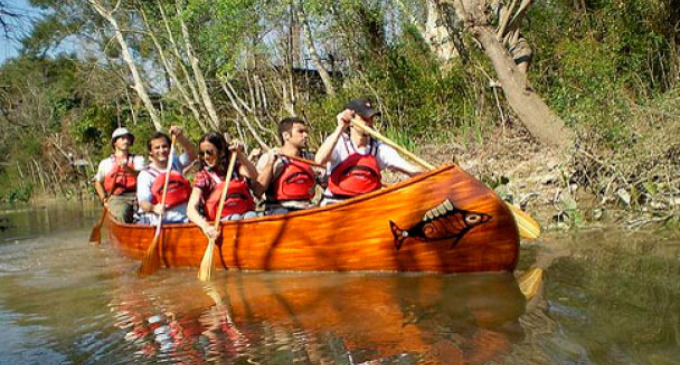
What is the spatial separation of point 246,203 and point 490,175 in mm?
3390

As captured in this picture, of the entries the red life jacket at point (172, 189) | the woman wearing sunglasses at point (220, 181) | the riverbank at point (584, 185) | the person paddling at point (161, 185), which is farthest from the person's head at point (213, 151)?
the riverbank at point (584, 185)

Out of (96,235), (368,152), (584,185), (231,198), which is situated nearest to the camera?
(368,152)

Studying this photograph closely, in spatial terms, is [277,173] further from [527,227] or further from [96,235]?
[96,235]

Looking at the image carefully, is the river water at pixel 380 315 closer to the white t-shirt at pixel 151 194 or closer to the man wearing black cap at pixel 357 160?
the man wearing black cap at pixel 357 160

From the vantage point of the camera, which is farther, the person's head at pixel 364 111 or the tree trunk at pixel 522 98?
the tree trunk at pixel 522 98

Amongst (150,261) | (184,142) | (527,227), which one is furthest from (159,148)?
(527,227)

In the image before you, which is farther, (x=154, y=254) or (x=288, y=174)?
(x=154, y=254)

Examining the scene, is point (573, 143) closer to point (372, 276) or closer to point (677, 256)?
point (677, 256)

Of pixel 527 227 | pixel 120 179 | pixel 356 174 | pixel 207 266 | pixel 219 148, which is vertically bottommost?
pixel 207 266

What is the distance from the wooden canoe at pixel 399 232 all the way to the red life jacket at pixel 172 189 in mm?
1439

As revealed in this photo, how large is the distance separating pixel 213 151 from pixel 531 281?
3066mm

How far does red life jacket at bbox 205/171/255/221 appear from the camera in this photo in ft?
19.2

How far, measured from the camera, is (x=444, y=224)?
449 cm

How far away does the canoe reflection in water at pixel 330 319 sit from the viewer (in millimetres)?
3068
